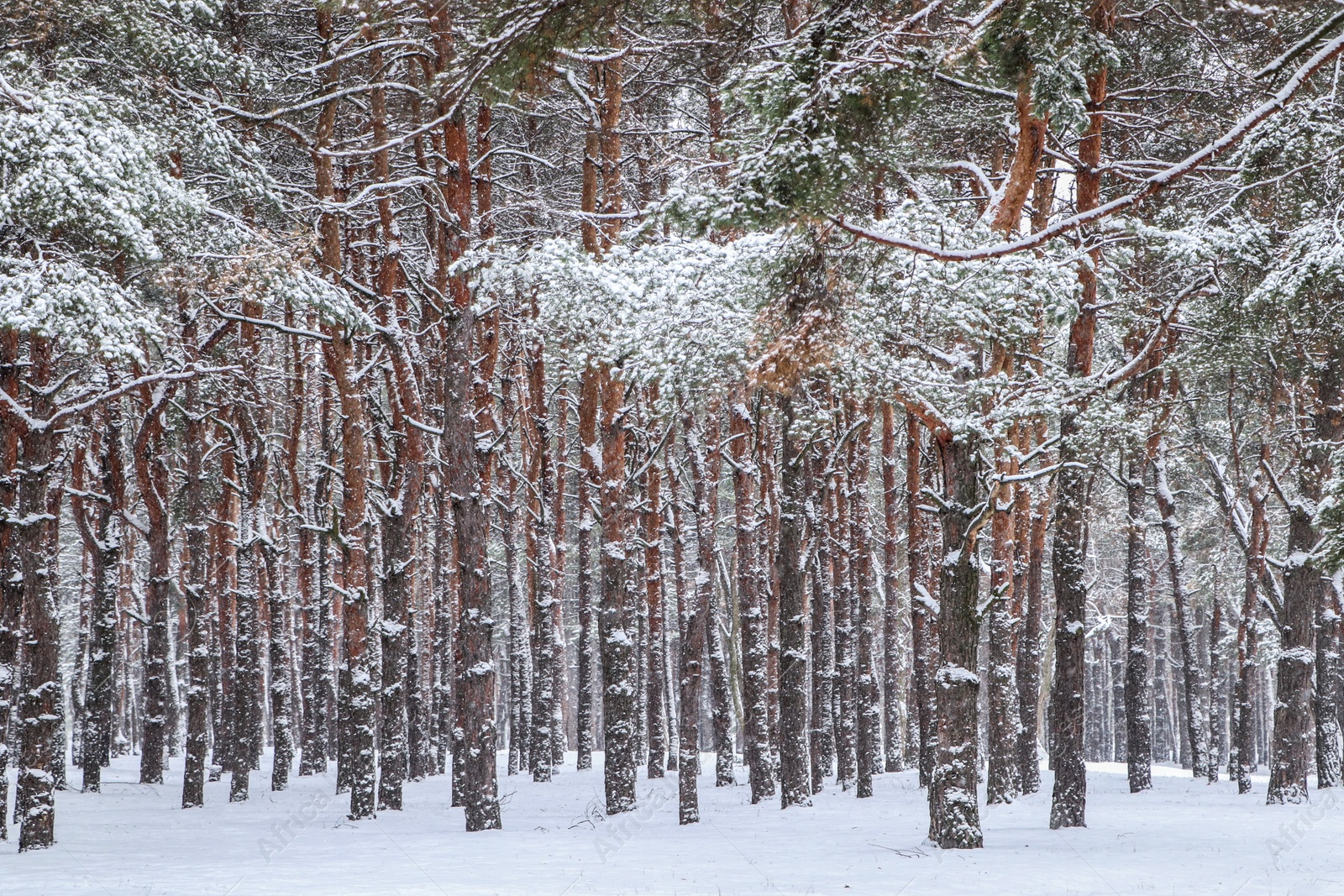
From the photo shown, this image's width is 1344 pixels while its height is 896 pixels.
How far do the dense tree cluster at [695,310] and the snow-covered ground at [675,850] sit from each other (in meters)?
0.81

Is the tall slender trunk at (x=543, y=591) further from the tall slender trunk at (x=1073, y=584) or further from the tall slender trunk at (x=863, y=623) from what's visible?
the tall slender trunk at (x=1073, y=584)

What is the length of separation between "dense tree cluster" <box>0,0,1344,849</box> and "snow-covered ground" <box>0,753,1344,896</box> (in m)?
0.81

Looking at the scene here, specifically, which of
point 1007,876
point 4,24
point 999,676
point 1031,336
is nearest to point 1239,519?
point 999,676

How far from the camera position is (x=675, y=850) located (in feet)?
39.8

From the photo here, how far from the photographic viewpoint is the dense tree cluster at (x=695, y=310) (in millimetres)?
7961

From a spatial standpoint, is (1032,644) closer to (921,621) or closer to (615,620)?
(921,621)

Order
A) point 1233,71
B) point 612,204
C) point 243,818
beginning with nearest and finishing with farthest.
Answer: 1. point 1233,71
2. point 612,204
3. point 243,818

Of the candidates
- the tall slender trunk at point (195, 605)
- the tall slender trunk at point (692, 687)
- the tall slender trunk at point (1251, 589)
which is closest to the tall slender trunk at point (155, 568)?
the tall slender trunk at point (195, 605)

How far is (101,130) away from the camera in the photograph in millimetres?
10781

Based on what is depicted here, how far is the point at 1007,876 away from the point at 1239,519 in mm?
13436

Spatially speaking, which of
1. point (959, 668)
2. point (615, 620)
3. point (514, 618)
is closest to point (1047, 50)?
point (959, 668)

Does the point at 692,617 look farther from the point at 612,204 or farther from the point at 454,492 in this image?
the point at 612,204

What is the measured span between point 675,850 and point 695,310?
629 centimetres

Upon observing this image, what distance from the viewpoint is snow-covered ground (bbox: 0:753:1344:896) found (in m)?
9.25
